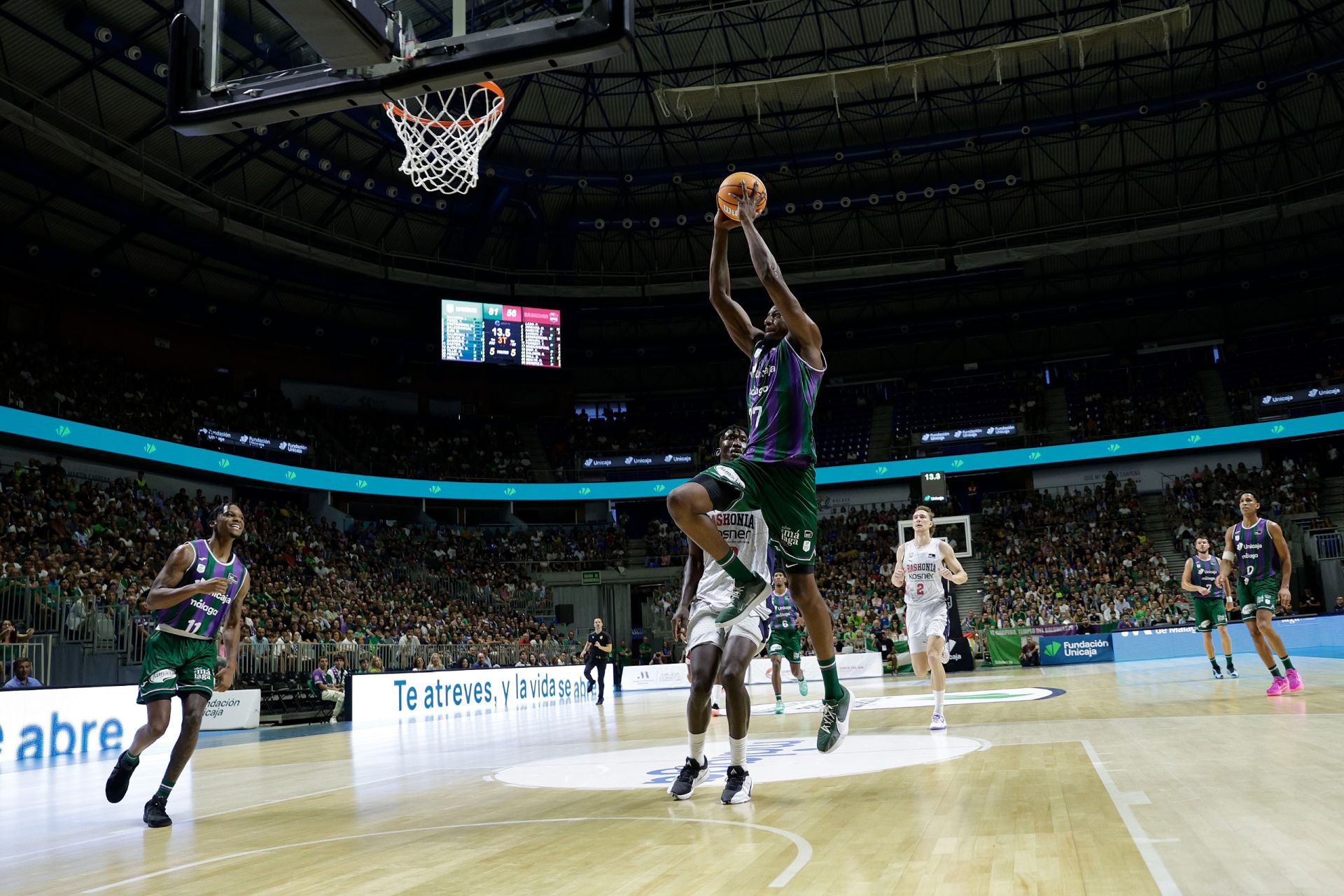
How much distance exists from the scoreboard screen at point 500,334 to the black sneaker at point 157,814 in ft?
98.9

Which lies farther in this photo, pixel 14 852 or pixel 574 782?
pixel 574 782

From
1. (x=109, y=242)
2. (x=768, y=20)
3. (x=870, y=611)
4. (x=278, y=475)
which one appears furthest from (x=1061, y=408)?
(x=109, y=242)

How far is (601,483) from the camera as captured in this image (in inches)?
1617

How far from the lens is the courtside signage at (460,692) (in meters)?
20.7

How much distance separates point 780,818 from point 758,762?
2.84 m

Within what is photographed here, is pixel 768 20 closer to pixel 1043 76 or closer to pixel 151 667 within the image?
pixel 1043 76

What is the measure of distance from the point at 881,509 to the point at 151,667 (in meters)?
36.8

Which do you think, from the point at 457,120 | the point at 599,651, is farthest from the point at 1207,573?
the point at 457,120

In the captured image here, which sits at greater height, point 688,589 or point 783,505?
point 783,505

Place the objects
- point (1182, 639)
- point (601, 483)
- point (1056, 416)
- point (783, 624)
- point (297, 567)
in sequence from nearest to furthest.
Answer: point (783, 624) < point (1182, 639) < point (297, 567) < point (601, 483) < point (1056, 416)


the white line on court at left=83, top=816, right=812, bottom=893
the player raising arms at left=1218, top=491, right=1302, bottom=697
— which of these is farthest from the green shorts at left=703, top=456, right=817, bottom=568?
the player raising arms at left=1218, top=491, right=1302, bottom=697

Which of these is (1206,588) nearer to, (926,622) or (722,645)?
(926,622)

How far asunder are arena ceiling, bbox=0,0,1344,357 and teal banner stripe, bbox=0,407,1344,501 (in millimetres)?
6128

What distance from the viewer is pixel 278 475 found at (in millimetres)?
33656
